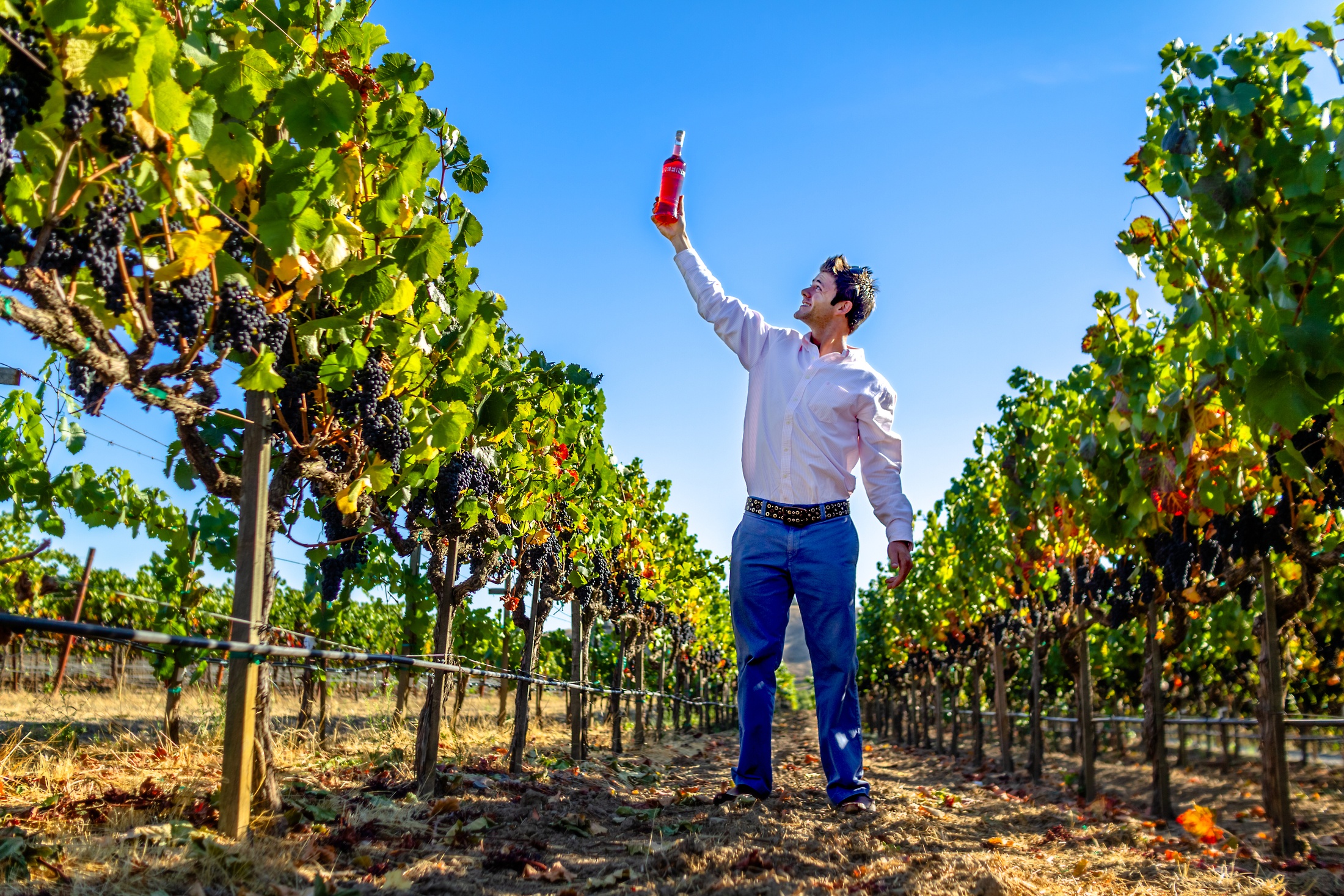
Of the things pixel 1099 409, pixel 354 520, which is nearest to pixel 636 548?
pixel 1099 409

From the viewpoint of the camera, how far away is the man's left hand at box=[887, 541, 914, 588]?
12.4ft

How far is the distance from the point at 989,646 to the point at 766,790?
39.3 feet

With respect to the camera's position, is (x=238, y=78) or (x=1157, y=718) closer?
(x=238, y=78)

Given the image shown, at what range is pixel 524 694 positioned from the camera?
21.8 ft

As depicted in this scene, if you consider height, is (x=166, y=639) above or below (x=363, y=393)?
below

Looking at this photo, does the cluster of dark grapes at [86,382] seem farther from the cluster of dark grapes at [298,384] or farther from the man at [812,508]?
the man at [812,508]

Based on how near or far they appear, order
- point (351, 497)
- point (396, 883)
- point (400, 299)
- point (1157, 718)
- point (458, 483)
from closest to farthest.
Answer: point (396, 883), point (400, 299), point (351, 497), point (458, 483), point (1157, 718)

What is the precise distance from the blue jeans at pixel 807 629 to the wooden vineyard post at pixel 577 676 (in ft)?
14.6

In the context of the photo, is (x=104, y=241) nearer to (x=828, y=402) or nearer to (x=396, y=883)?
(x=396, y=883)

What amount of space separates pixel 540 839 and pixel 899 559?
1786 mm

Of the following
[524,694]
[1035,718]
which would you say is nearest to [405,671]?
[524,694]

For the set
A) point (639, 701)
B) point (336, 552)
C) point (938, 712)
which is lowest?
point (938, 712)

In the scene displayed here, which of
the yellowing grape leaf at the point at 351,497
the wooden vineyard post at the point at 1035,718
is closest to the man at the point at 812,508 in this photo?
the yellowing grape leaf at the point at 351,497

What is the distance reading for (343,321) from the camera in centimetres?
313
